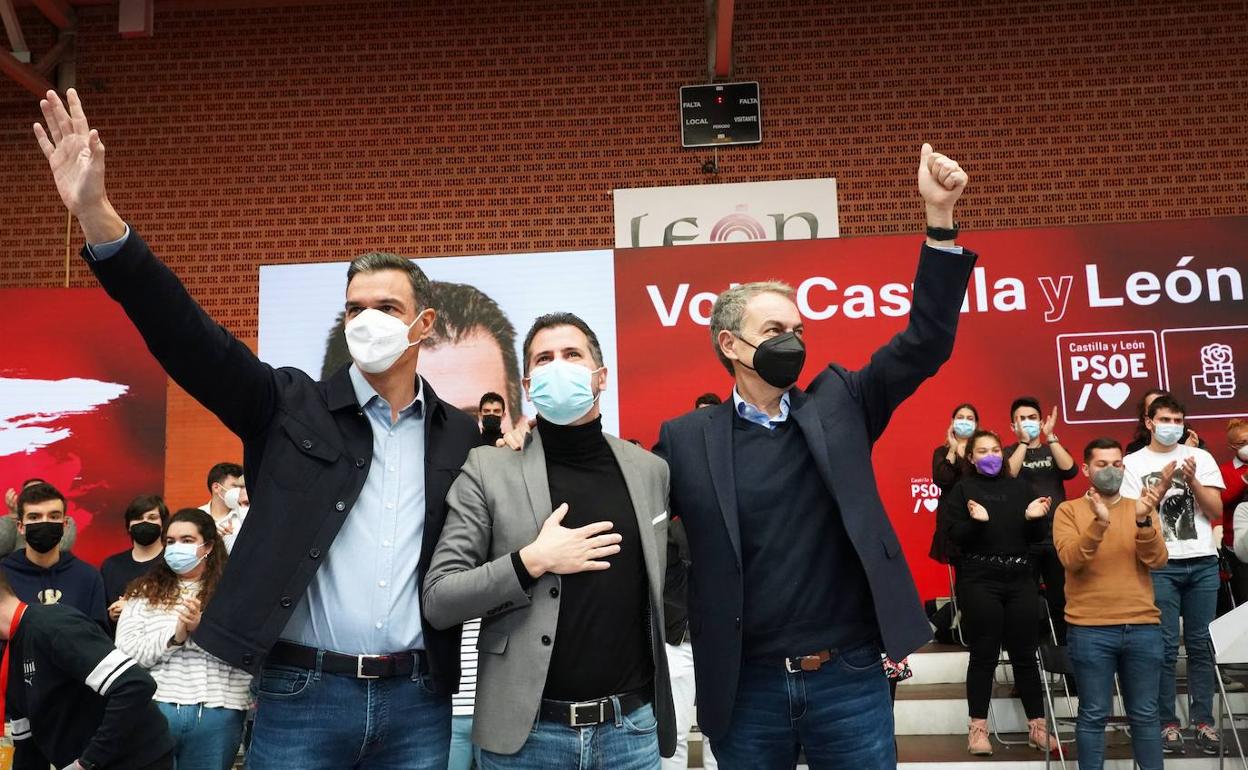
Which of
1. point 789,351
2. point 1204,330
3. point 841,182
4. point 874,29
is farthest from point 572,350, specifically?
point 874,29

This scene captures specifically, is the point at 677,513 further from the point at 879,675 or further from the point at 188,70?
the point at 188,70

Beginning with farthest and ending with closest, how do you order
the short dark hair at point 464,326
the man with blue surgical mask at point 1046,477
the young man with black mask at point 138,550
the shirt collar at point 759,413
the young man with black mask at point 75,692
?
the short dark hair at point 464,326
the man with blue surgical mask at point 1046,477
the young man with black mask at point 138,550
the young man with black mask at point 75,692
the shirt collar at point 759,413

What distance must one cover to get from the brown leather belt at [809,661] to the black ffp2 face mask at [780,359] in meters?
0.58

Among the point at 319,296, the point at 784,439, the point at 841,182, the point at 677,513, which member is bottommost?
the point at 677,513

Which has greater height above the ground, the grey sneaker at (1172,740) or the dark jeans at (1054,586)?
the dark jeans at (1054,586)

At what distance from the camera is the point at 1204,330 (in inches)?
276

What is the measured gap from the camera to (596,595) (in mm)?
1997

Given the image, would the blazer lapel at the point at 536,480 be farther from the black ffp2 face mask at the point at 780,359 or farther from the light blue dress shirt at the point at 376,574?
the black ffp2 face mask at the point at 780,359

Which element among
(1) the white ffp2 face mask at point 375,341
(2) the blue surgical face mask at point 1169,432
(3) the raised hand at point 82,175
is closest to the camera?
(3) the raised hand at point 82,175

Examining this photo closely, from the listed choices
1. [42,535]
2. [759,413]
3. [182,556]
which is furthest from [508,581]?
[42,535]

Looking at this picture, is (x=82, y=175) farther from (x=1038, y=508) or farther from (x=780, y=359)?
(x=1038, y=508)

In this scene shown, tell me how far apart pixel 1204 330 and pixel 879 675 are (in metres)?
5.88

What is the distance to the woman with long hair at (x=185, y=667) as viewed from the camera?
12.6 feet

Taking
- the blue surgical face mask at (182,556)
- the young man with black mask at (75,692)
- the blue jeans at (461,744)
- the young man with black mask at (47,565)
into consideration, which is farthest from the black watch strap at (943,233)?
the young man with black mask at (47,565)
